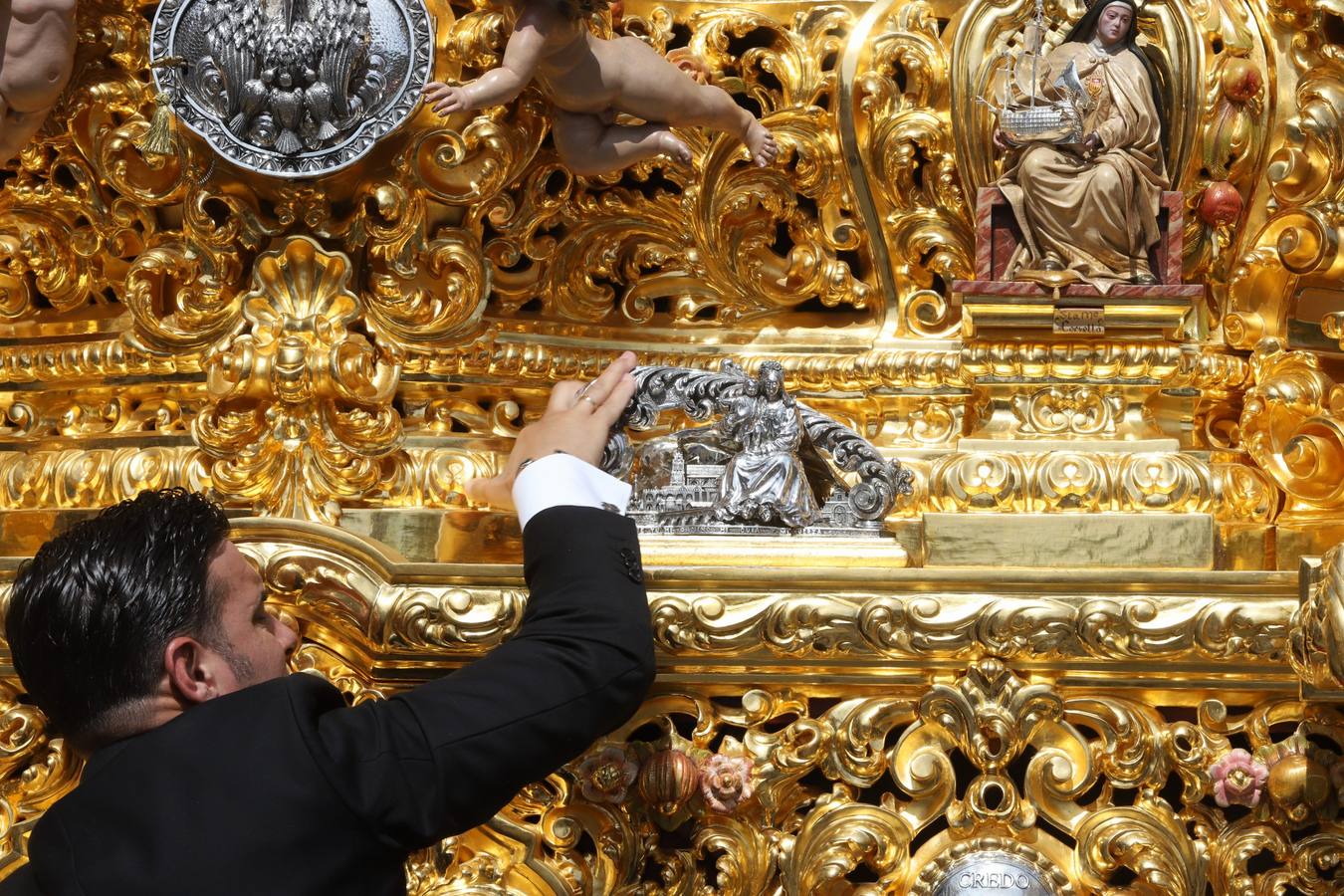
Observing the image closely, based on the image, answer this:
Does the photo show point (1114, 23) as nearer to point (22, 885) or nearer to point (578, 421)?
point (578, 421)

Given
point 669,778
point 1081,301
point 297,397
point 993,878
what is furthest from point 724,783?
point 1081,301

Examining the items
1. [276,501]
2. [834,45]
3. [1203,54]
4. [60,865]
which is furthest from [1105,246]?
[60,865]

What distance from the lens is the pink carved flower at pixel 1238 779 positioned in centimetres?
243

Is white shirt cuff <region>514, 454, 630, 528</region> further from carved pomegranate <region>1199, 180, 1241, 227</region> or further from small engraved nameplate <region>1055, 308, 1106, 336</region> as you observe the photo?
carved pomegranate <region>1199, 180, 1241, 227</region>

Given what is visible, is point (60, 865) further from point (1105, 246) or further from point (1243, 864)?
point (1105, 246)

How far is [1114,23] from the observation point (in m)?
2.93

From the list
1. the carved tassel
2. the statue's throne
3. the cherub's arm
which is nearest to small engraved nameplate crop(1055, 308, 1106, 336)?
the statue's throne

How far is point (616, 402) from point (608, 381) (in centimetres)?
4

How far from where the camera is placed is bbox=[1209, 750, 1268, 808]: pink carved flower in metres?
2.43

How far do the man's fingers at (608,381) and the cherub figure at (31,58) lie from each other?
975 millimetres

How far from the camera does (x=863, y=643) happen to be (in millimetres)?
2434

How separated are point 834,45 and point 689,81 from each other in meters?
0.34

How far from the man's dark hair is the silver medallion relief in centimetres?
105

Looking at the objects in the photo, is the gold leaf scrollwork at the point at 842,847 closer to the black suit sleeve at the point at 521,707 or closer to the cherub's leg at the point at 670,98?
the black suit sleeve at the point at 521,707
